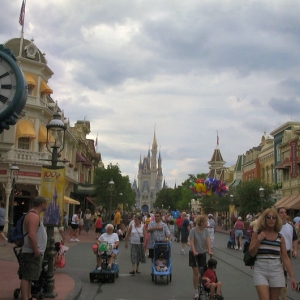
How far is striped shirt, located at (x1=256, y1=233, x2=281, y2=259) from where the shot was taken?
5.79 metres

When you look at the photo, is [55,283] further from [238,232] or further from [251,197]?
[251,197]

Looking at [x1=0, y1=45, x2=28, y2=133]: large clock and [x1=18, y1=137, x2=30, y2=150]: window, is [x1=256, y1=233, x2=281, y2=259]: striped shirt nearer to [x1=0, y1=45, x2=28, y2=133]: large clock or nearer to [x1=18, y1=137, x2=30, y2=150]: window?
[x1=0, y1=45, x2=28, y2=133]: large clock

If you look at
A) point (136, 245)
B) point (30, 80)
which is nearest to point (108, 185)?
point (30, 80)

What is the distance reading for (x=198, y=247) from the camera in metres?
9.40

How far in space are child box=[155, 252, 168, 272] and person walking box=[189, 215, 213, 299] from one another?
1718 millimetres

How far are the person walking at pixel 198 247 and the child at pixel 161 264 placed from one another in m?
1.72

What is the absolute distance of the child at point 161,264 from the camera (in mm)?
11000

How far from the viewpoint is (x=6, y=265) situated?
12797mm

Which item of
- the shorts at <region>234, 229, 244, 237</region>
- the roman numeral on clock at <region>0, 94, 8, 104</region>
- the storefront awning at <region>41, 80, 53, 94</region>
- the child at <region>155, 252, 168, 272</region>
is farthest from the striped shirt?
the storefront awning at <region>41, 80, 53, 94</region>

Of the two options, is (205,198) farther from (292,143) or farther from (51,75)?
(51,75)

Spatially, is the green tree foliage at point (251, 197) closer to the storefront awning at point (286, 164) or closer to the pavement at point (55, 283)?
the storefront awning at point (286, 164)

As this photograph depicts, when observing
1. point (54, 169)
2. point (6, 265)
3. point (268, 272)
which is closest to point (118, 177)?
point (6, 265)

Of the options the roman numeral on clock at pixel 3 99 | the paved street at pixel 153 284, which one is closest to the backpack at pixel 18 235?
the roman numeral on clock at pixel 3 99

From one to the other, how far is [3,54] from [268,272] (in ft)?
18.5
